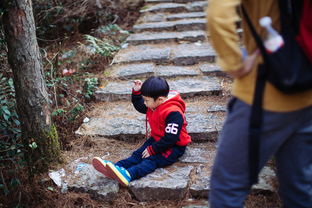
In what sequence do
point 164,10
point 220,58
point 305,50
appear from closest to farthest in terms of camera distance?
point 305,50 < point 220,58 < point 164,10

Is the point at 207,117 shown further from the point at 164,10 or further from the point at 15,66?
the point at 164,10

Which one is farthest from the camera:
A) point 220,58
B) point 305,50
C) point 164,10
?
point 164,10

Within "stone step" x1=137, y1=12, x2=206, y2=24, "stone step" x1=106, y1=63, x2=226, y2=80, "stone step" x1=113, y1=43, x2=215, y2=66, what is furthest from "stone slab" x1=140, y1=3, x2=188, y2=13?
"stone step" x1=106, y1=63, x2=226, y2=80

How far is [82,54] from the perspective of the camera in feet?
16.5

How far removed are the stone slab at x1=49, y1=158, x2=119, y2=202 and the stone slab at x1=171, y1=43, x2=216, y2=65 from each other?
2192mm

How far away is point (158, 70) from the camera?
4531 millimetres

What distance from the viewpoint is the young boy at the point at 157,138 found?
2.76m

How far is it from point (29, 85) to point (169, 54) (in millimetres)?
→ 2548

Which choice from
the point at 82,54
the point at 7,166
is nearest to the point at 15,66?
the point at 7,166

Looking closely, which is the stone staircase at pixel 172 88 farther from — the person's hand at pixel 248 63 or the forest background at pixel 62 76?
the person's hand at pixel 248 63

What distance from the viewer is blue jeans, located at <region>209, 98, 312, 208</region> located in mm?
1519

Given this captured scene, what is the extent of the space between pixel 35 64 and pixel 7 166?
90cm

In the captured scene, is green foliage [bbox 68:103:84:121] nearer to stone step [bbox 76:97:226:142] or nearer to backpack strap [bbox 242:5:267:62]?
stone step [bbox 76:97:226:142]

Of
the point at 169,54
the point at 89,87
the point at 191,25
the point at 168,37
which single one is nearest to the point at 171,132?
the point at 89,87
